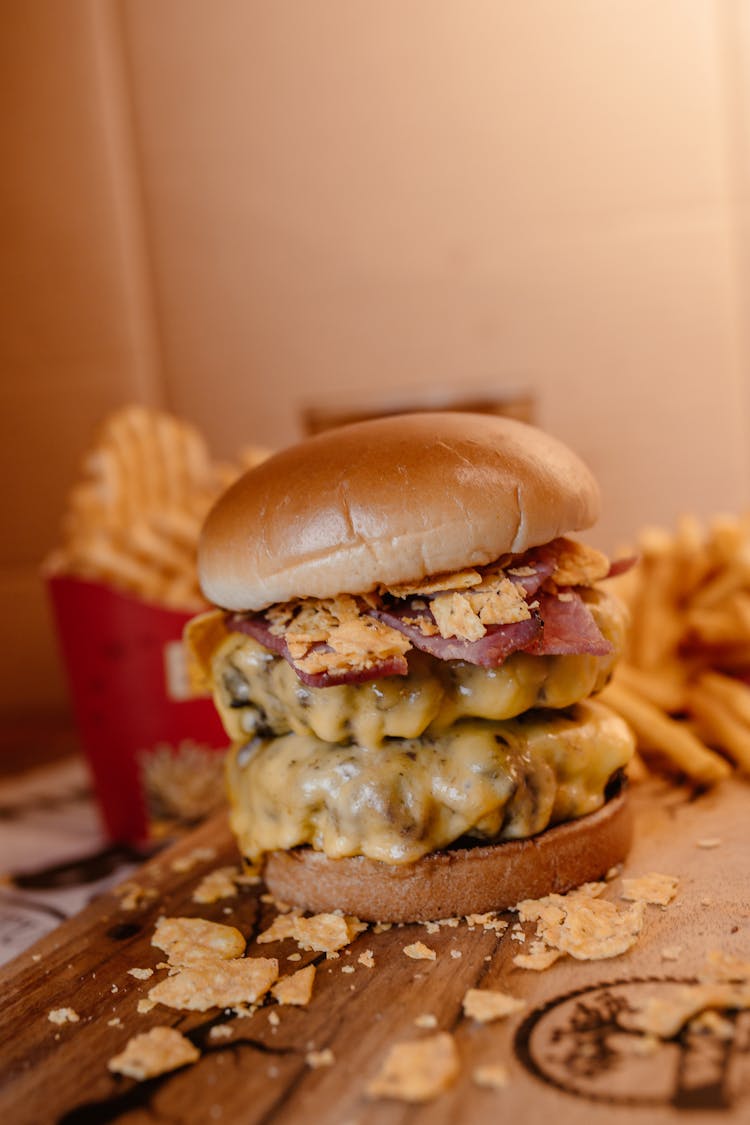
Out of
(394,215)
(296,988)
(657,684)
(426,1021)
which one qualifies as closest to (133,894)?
(296,988)

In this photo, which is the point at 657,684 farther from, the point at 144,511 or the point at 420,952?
the point at 144,511

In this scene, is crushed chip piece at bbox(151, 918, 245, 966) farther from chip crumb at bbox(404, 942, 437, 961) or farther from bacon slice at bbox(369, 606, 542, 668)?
bacon slice at bbox(369, 606, 542, 668)

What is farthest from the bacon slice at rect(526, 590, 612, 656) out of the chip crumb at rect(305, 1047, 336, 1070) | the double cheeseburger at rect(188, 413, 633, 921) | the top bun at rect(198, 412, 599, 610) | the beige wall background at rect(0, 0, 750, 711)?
the beige wall background at rect(0, 0, 750, 711)

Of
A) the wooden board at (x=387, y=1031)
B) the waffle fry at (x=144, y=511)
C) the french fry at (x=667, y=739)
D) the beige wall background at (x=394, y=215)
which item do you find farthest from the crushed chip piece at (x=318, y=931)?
the beige wall background at (x=394, y=215)

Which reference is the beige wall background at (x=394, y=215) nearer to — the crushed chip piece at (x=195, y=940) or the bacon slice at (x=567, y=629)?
the bacon slice at (x=567, y=629)

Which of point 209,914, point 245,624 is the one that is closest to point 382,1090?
point 209,914
